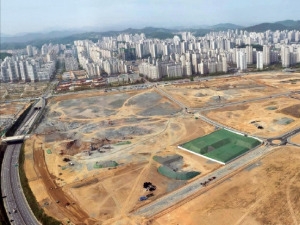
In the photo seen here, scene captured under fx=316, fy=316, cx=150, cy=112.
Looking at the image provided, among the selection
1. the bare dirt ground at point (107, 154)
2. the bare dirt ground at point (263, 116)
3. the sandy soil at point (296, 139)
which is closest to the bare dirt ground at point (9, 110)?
the bare dirt ground at point (107, 154)

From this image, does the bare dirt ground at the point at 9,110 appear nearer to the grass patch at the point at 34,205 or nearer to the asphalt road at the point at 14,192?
the asphalt road at the point at 14,192

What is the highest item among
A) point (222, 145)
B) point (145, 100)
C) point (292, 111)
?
point (145, 100)

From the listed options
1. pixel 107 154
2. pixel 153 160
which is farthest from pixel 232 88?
pixel 107 154

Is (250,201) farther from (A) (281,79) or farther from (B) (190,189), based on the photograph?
(A) (281,79)

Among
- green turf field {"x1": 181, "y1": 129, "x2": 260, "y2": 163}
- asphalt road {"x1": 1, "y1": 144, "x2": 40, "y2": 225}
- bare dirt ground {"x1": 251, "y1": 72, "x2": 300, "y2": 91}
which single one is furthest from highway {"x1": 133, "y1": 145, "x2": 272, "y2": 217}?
bare dirt ground {"x1": 251, "y1": 72, "x2": 300, "y2": 91}

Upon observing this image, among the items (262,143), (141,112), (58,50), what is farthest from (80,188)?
(58,50)
